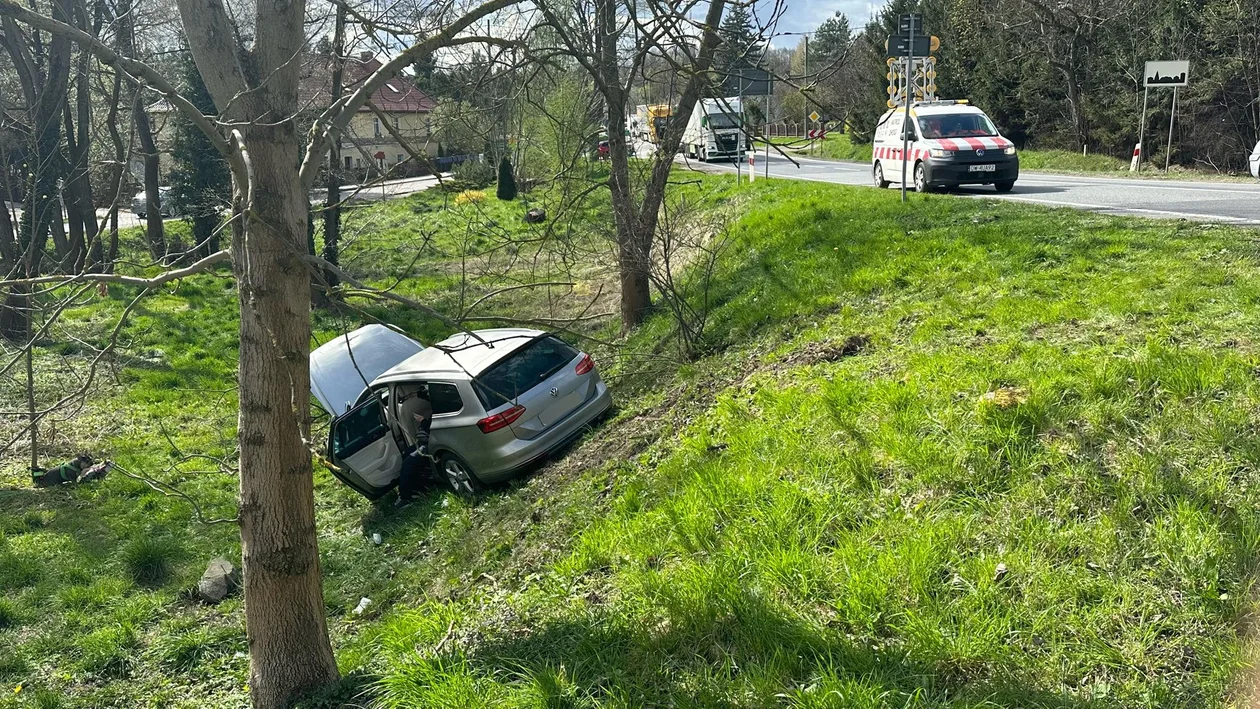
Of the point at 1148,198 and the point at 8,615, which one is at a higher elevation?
the point at 1148,198

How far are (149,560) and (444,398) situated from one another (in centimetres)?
320

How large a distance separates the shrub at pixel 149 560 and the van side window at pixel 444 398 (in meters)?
2.92

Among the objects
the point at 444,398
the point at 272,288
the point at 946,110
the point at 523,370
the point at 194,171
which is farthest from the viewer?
the point at 194,171

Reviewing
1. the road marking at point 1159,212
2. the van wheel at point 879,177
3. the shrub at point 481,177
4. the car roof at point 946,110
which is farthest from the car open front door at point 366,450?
the van wheel at point 879,177

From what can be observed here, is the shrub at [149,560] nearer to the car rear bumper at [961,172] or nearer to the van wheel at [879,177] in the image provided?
the car rear bumper at [961,172]

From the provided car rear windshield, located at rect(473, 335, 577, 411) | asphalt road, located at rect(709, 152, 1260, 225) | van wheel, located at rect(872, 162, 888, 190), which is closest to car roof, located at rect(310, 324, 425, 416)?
car rear windshield, located at rect(473, 335, 577, 411)

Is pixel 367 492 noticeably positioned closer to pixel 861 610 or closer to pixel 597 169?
pixel 597 169

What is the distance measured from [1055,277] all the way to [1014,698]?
208 inches

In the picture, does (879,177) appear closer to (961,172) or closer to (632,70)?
(961,172)

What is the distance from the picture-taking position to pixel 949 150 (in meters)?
14.9

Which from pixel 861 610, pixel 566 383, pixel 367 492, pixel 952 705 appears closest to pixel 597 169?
pixel 566 383

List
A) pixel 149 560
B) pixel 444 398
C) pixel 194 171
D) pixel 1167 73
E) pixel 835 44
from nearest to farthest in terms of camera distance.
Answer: pixel 835 44 → pixel 149 560 → pixel 444 398 → pixel 1167 73 → pixel 194 171

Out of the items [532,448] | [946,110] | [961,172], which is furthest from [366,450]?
[946,110]

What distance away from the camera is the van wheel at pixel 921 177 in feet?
50.0
